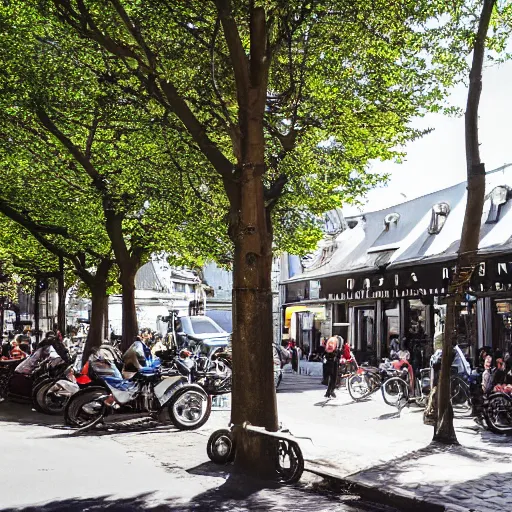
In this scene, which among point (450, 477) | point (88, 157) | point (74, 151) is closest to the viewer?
point (450, 477)

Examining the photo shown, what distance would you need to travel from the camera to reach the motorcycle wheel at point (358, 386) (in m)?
18.1

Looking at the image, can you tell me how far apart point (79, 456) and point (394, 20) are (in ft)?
26.5

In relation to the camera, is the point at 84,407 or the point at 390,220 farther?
the point at 390,220

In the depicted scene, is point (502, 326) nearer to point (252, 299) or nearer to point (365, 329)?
point (365, 329)

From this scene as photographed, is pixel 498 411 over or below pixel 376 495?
over

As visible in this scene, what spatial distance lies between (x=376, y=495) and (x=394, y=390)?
8402 millimetres

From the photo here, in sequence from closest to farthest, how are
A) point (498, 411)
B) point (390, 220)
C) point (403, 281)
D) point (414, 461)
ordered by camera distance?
point (414, 461) → point (498, 411) → point (403, 281) → point (390, 220)

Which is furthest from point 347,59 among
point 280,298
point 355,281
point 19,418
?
point 280,298

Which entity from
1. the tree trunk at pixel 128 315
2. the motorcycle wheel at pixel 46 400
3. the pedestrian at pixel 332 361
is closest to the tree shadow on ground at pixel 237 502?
the motorcycle wheel at pixel 46 400

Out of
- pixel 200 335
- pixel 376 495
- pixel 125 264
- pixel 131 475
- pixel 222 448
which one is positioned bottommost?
pixel 376 495

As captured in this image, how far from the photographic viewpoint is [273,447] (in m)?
9.05

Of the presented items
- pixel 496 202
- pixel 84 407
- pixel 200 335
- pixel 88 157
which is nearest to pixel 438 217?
pixel 496 202

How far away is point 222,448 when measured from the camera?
9.84 m

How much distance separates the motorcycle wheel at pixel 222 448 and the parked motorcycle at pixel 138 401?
329 centimetres
